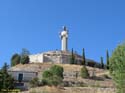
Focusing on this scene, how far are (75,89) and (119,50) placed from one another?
14.0 m

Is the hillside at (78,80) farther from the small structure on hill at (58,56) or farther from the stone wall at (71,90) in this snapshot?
the small structure on hill at (58,56)

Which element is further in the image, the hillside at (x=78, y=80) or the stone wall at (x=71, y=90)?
the hillside at (x=78, y=80)

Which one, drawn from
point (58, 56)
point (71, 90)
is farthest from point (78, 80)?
point (58, 56)

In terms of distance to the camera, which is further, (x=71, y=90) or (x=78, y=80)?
(x=78, y=80)

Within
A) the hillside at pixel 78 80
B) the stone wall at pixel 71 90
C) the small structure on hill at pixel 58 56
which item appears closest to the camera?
the stone wall at pixel 71 90

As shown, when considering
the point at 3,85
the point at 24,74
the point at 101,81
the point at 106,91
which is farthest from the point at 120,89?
the point at 24,74

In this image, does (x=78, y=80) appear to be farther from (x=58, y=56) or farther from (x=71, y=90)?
(x=58, y=56)

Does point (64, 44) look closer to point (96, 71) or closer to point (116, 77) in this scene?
point (96, 71)

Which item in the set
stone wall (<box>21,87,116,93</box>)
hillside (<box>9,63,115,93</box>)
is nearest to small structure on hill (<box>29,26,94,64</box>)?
hillside (<box>9,63,115,93</box>)

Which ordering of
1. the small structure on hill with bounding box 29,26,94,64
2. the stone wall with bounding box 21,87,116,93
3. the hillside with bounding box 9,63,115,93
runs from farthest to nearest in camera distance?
1. the small structure on hill with bounding box 29,26,94,64
2. the hillside with bounding box 9,63,115,93
3. the stone wall with bounding box 21,87,116,93

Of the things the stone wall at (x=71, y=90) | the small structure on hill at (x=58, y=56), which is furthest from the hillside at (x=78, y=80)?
the small structure on hill at (x=58, y=56)

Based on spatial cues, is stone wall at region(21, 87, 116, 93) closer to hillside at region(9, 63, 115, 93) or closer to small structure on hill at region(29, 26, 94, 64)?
hillside at region(9, 63, 115, 93)

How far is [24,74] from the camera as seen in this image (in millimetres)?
82500

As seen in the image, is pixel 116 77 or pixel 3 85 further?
pixel 3 85
